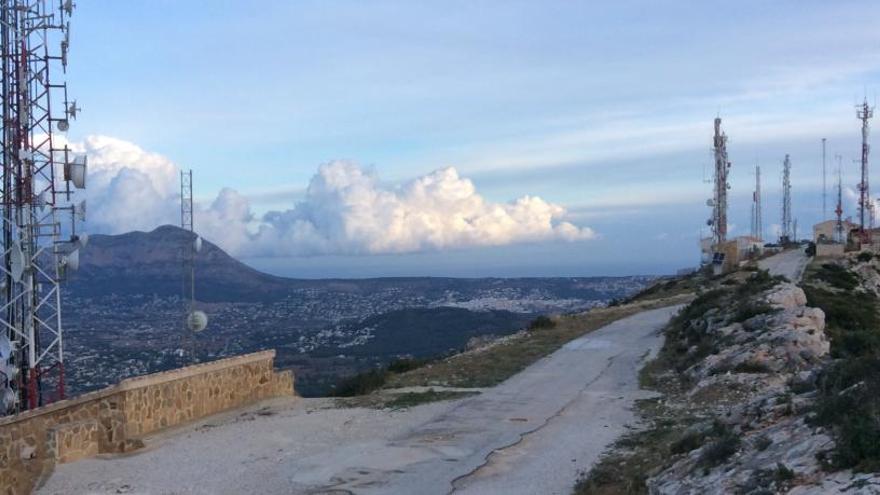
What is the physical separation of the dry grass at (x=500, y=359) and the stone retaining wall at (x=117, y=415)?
16.7ft

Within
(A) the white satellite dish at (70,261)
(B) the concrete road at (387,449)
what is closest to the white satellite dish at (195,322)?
(B) the concrete road at (387,449)

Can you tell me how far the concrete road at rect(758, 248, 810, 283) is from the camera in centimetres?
4237

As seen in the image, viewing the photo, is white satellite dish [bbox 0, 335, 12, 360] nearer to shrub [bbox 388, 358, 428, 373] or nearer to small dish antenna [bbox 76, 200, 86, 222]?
small dish antenna [bbox 76, 200, 86, 222]

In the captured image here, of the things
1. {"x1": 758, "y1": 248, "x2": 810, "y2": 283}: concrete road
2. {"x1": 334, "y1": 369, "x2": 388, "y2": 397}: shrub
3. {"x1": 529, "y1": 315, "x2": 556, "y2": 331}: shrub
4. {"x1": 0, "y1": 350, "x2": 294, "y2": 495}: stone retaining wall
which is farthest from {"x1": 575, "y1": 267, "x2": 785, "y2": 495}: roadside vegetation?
{"x1": 758, "y1": 248, "x2": 810, "y2": 283}: concrete road

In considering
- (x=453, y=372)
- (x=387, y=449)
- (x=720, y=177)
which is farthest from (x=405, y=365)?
(x=720, y=177)

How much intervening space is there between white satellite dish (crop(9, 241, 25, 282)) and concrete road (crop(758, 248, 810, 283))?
3277 centimetres

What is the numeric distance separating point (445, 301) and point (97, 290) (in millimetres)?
38105

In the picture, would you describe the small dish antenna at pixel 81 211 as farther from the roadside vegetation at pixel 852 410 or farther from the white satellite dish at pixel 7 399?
the roadside vegetation at pixel 852 410

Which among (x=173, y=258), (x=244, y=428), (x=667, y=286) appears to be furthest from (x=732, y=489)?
(x=173, y=258)

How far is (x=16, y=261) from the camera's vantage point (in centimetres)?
1662

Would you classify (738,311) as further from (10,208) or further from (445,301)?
(445,301)

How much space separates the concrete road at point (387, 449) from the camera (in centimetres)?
1184

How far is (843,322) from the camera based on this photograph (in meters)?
26.1

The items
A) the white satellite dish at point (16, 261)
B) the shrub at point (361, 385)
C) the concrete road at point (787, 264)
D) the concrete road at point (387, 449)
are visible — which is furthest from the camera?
the concrete road at point (787, 264)
